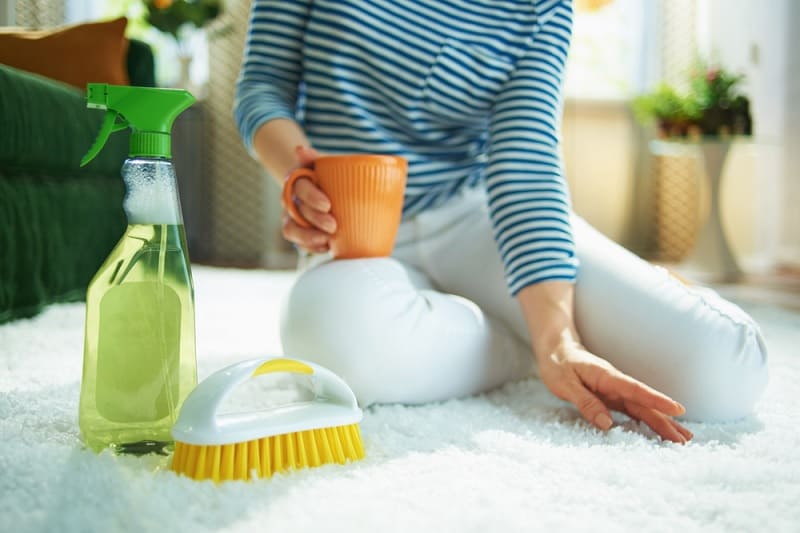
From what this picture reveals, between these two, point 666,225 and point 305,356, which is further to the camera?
point 666,225

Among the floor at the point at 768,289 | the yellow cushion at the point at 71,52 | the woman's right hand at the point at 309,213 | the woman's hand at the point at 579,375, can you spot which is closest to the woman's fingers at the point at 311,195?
the woman's right hand at the point at 309,213

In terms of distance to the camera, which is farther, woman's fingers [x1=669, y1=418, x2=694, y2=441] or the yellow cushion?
the yellow cushion

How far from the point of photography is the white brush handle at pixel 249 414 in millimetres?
530

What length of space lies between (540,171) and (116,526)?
628mm

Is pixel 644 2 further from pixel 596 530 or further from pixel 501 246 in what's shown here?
pixel 596 530

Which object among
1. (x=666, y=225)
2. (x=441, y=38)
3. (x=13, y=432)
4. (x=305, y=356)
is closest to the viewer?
(x=13, y=432)

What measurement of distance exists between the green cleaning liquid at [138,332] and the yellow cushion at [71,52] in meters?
1.34

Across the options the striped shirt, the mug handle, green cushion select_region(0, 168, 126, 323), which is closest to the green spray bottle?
the mug handle

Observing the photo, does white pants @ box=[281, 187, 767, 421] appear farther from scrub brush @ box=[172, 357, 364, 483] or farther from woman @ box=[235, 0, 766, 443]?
scrub brush @ box=[172, 357, 364, 483]

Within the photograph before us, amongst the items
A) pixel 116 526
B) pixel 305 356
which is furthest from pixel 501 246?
pixel 116 526

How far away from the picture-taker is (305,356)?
2.76 feet

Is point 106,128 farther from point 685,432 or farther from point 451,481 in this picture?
point 685,432

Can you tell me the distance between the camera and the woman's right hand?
0.82 meters

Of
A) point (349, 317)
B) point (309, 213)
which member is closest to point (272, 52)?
point (309, 213)
